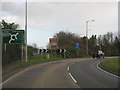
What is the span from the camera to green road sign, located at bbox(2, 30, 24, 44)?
142 ft

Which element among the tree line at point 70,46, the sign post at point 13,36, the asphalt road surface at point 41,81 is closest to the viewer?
the asphalt road surface at point 41,81

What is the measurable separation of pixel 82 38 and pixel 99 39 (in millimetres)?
12289

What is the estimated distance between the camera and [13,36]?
A: 44469mm

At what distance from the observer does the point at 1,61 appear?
3375 centimetres

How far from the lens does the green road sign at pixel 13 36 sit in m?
43.3

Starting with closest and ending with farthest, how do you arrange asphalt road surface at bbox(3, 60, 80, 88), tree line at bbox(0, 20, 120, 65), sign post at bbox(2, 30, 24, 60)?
asphalt road surface at bbox(3, 60, 80, 88) → tree line at bbox(0, 20, 120, 65) → sign post at bbox(2, 30, 24, 60)

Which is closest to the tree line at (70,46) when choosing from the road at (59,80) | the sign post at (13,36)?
the sign post at (13,36)

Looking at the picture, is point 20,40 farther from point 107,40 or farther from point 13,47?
point 107,40

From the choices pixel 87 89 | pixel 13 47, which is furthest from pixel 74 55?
pixel 87 89

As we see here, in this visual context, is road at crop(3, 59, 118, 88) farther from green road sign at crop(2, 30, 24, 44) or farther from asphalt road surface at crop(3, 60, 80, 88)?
green road sign at crop(2, 30, 24, 44)

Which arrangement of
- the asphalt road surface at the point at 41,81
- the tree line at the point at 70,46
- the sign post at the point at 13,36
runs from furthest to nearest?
1. the sign post at the point at 13,36
2. the tree line at the point at 70,46
3. the asphalt road surface at the point at 41,81

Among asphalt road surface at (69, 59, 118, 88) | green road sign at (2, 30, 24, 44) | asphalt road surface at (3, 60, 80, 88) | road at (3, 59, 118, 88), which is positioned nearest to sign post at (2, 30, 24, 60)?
green road sign at (2, 30, 24, 44)

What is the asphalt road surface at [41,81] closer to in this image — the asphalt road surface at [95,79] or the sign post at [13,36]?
the asphalt road surface at [95,79]

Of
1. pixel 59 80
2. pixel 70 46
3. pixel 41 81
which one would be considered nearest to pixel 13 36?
pixel 59 80
